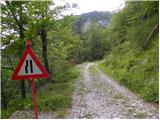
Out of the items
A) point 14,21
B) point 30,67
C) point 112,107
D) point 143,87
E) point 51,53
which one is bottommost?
point 112,107

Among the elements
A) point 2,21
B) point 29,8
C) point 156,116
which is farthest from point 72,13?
point 156,116

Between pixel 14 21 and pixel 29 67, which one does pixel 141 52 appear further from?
pixel 29 67

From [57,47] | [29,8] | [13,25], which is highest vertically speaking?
[29,8]

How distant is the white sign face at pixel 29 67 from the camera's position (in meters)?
6.14

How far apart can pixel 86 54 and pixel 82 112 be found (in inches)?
2508

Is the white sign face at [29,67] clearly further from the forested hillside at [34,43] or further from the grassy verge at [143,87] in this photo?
the grassy verge at [143,87]

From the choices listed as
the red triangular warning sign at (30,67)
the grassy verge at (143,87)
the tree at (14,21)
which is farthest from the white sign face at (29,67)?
the tree at (14,21)

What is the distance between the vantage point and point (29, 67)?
20.2 feet

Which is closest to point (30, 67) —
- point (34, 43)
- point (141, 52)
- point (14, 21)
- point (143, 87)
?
point (14, 21)

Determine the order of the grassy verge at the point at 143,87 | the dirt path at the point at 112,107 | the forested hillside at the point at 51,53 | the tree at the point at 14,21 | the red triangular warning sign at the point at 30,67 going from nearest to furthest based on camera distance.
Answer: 1. the red triangular warning sign at the point at 30,67
2. the dirt path at the point at 112,107
3. the grassy verge at the point at 143,87
4. the forested hillside at the point at 51,53
5. the tree at the point at 14,21

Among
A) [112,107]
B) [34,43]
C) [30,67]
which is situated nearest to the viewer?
[30,67]

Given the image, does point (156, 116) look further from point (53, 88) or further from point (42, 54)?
point (42, 54)

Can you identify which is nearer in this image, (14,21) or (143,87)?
(143,87)

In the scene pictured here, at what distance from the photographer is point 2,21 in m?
12.4
